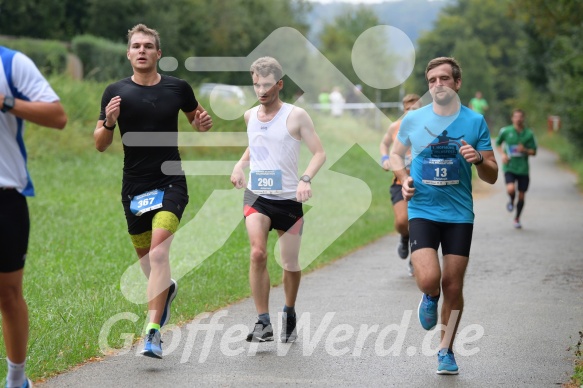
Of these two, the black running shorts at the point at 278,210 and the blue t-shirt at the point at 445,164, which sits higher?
the blue t-shirt at the point at 445,164

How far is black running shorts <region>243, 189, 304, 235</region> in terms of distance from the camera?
809 centimetres

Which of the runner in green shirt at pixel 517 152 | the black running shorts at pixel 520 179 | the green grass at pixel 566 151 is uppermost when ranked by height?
the runner in green shirt at pixel 517 152

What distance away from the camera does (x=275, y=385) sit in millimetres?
6625

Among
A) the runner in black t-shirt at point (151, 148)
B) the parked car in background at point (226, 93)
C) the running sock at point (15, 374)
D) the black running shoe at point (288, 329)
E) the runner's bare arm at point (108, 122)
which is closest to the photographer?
the running sock at point (15, 374)

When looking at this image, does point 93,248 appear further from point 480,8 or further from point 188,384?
point 480,8

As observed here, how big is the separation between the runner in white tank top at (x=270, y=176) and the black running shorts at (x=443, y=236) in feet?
3.34

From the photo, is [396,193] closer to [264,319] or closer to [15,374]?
[264,319]

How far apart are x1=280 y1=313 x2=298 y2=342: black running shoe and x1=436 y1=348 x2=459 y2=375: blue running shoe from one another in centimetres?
143

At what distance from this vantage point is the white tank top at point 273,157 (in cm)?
798

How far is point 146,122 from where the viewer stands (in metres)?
7.48

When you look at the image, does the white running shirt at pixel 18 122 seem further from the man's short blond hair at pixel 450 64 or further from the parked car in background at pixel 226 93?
the parked car in background at pixel 226 93

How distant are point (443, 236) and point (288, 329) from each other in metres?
1.63

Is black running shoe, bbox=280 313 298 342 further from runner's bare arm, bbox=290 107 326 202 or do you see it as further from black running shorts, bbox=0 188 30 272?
black running shorts, bbox=0 188 30 272

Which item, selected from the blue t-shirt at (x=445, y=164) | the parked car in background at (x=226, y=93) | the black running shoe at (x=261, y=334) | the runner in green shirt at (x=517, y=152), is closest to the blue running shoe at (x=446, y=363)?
the blue t-shirt at (x=445, y=164)
